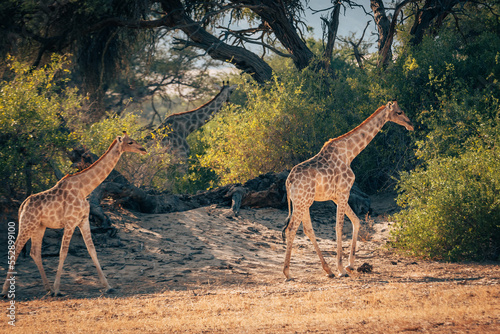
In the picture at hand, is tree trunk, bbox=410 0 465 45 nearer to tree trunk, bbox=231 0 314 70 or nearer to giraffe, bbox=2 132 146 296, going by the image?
tree trunk, bbox=231 0 314 70

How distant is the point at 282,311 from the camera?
20.3ft

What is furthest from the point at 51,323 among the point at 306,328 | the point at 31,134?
the point at 31,134

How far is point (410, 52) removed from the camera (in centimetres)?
1540

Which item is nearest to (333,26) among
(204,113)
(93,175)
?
(204,113)

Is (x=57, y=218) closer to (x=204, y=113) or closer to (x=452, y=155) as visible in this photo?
(x=452, y=155)

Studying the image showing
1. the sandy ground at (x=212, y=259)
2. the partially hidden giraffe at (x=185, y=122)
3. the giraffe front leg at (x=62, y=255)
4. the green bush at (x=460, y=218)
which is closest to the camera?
the giraffe front leg at (x=62, y=255)

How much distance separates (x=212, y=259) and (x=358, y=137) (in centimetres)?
366

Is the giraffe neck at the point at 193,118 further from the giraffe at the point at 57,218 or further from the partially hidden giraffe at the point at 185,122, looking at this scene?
the giraffe at the point at 57,218

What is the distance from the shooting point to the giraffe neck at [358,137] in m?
9.09

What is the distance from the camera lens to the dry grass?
18.0 ft

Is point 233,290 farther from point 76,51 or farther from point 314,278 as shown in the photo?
point 76,51

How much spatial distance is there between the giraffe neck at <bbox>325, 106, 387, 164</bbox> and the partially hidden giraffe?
8.32 meters

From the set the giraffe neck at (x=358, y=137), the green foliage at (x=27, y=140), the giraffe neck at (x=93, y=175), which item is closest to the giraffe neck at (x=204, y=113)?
the green foliage at (x=27, y=140)

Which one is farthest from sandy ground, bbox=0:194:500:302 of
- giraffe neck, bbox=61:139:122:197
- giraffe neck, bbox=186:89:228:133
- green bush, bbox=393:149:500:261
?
giraffe neck, bbox=186:89:228:133
